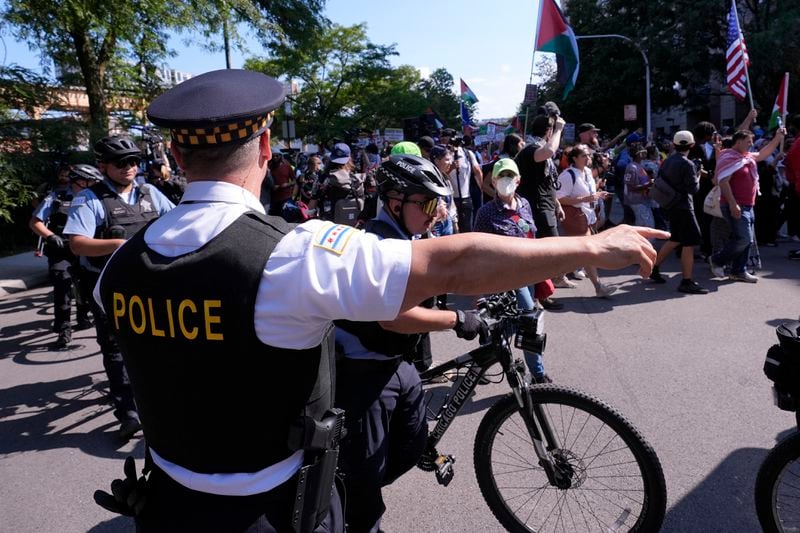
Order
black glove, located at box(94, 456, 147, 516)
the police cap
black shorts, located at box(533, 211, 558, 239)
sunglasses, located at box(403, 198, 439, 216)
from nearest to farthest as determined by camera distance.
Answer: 1. the police cap
2. black glove, located at box(94, 456, 147, 516)
3. sunglasses, located at box(403, 198, 439, 216)
4. black shorts, located at box(533, 211, 558, 239)

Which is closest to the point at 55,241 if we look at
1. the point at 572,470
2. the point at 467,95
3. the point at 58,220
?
the point at 58,220

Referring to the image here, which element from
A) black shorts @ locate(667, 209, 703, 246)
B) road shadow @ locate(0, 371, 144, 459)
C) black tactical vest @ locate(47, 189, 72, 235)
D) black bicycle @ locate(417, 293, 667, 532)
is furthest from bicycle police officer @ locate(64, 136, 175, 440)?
black shorts @ locate(667, 209, 703, 246)

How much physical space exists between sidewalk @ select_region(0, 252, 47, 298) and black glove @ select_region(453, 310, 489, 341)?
8887 millimetres

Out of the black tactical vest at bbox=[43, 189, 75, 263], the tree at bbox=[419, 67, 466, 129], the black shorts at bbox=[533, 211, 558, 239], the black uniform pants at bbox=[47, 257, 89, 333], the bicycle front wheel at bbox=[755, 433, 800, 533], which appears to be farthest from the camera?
the tree at bbox=[419, 67, 466, 129]

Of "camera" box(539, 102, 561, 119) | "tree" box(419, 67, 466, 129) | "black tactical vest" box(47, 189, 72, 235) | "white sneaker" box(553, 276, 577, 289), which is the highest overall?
"tree" box(419, 67, 466, 129)

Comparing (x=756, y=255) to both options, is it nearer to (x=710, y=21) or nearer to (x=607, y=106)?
(x=710, y=21)

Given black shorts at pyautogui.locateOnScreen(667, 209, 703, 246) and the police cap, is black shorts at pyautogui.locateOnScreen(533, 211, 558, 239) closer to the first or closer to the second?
black shorts at pyautogui.locateOnScreen(667, 209, 703, 246)

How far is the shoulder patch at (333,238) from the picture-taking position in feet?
3.95

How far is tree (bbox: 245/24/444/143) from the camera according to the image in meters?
37.7

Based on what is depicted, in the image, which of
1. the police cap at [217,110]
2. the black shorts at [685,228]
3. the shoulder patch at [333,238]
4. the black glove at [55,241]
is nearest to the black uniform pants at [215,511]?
the shoulder patch at [333,238]

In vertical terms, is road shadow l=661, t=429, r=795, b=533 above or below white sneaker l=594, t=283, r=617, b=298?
below

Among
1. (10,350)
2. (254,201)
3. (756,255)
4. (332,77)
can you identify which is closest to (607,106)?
(332,77)

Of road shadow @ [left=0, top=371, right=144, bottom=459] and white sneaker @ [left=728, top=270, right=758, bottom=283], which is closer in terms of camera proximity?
road shadow @ [left=0, top=371, right=144, bottom=459]

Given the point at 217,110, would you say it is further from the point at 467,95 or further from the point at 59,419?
the point at 467,95
